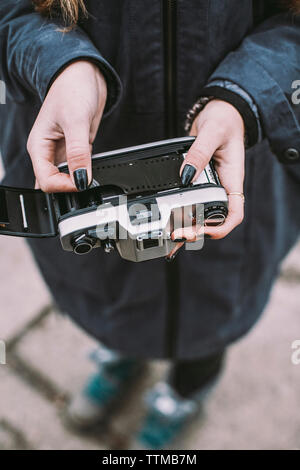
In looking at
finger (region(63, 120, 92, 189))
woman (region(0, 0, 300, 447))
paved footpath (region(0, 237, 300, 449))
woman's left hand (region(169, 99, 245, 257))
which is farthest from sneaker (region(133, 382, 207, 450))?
finger (region(63, 120, 92, 189))

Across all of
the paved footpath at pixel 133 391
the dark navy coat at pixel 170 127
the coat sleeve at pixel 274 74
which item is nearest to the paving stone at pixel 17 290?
the paved footpath at pixel 133 391

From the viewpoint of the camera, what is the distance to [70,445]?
128 cm

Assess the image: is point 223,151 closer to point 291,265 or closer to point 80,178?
point 80,178

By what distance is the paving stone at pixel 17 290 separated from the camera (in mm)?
1528

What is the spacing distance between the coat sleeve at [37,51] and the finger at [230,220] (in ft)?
0.90

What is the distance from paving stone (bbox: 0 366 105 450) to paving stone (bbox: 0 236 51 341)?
0.17 m

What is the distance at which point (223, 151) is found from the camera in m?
0.72

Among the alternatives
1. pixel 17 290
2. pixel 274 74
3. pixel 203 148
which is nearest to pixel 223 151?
pixel 203 148

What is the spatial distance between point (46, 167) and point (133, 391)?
37.0 inches

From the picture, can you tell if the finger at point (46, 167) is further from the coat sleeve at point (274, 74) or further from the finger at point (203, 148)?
the coat sleeve at point (274, 74)

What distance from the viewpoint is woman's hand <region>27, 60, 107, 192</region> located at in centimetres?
66

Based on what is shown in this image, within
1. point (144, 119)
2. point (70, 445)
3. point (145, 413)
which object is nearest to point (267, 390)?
point (145, 413)

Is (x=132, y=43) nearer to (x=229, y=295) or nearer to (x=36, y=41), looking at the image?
(x=36, y=41)

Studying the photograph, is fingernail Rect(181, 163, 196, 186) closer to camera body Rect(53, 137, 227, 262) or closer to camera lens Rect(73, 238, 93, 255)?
camera body Rect(53, 137, 227, 262)
